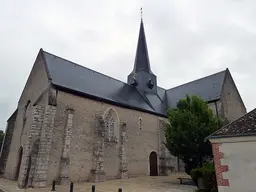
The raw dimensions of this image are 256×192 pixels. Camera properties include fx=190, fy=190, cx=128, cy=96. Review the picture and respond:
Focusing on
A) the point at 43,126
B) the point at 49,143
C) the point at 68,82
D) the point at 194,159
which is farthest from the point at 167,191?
the point at 68,82

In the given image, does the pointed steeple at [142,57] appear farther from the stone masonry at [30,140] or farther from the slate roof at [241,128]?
the slate roof at [241,128]

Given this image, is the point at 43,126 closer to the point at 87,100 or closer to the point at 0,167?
the point at 87,100

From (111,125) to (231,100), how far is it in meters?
11.8

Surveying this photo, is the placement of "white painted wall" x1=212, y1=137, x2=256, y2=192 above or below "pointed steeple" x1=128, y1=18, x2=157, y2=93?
below

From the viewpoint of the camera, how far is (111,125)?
1467 centimetres

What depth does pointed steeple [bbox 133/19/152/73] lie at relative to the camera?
2223cm

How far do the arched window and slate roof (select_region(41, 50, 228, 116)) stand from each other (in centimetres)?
89

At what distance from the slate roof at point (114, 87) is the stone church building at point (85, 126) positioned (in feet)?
0.21

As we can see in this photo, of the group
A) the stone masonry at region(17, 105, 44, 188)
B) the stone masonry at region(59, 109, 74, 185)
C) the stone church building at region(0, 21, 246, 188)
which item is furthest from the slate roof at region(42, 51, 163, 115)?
the stone masonry at region(17, 105, 44, 188)

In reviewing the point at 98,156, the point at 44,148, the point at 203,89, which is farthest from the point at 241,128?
the point at 203,89

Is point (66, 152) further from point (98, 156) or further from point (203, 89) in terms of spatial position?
point (203, 89)

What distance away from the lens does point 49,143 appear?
10961 mm

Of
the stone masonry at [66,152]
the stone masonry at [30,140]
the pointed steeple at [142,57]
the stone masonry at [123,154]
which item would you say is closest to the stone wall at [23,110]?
the stone masonry at [30,140]

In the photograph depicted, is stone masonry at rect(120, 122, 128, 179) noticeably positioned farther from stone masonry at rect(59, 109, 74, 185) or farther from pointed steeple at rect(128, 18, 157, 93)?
pointed steeple at rect(128, 18, 157, 93)
